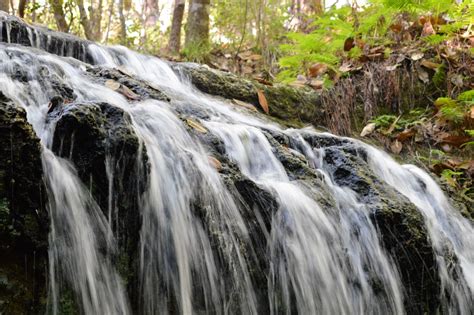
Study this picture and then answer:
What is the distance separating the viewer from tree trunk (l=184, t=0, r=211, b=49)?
753cm

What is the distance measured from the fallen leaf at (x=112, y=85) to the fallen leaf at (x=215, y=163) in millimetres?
987

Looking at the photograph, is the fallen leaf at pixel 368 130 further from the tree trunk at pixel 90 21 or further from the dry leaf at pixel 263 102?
the tree trunk at pixel 90 21

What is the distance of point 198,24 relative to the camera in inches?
299

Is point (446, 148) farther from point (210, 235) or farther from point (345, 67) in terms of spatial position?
point (210, 235)

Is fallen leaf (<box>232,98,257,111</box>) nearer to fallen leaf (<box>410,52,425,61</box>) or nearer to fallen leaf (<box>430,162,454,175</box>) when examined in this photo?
fallen leaf (<box>430,162,454,175</box>)

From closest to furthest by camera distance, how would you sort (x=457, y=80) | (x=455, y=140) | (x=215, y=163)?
(x=215, y=163), (x=455, y=140), (x=457, y=80)

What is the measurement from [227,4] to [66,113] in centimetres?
717

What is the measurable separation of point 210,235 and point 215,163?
47 cm

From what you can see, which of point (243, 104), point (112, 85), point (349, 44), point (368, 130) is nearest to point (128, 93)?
point (112, 85)

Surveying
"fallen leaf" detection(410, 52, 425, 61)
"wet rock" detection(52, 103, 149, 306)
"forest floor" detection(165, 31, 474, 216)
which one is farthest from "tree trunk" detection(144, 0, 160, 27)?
"wet rock" detection(52, 103, 149, 306)

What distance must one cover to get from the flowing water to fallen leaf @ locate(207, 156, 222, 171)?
1.1 inches

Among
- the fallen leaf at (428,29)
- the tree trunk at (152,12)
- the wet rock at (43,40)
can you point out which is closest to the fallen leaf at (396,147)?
the fallen leaf at (428,29)

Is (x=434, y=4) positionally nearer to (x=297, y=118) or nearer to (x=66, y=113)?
(x=297, y=118)

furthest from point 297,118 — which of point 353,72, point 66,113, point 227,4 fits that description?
point 227,4
